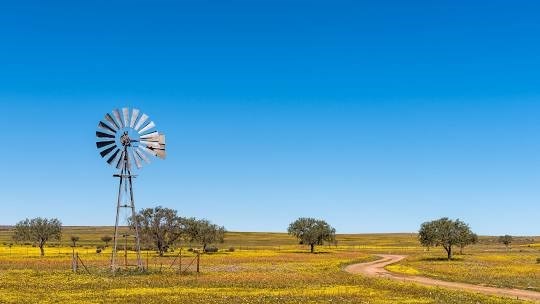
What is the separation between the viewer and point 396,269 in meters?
76.6

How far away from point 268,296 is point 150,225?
83357mm

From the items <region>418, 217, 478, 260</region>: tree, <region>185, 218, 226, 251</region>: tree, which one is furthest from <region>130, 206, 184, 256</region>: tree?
<region>418, 217, 478, 260</region>: tree

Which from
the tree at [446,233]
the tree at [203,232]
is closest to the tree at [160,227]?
the tree at [203,232]

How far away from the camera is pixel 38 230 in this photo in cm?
13288

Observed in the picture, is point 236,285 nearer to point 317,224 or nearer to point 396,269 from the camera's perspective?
point 396,269

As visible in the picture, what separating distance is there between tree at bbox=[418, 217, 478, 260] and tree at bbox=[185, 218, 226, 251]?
48.2 metres

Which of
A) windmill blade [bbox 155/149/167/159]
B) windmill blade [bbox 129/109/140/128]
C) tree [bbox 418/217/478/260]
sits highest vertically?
windmill blade [bbox 129/109/140/128]

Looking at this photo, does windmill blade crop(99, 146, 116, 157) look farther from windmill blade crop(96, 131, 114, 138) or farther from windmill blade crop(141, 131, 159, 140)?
windmill blade crop(141, 131, 159, 140)

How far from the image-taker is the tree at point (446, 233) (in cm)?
11950

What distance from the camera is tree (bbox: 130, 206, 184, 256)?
120562 millimetres

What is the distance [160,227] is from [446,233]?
2343 inches

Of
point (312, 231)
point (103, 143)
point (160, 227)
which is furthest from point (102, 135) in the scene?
point (312, 231)

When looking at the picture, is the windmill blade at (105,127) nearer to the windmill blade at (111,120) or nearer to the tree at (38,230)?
the windmill blade at (111,120)

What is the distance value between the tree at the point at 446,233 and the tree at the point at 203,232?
48218mm
